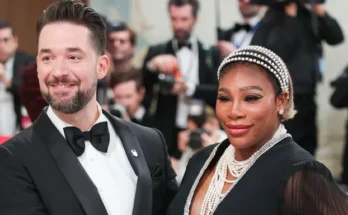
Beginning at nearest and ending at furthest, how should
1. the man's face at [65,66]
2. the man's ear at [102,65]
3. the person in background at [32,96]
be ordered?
the man's face at [65,66]
the man's ear at [102,65]
the person in background at [32,96]

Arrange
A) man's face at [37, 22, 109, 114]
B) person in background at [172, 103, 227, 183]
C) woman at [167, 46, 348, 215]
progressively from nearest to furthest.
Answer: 1. woman at [167, 46, 348, 215]
2. man's face at [37, 22, 109, 114]
3. person in background at [172, 103, 227, 183]

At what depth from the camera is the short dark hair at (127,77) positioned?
13.9 ft

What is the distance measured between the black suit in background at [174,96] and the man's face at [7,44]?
844 millimetres

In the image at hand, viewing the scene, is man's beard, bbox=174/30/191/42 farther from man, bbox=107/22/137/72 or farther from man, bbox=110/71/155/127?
man, bbox=107/22/137/72

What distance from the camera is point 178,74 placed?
4078 millimetres

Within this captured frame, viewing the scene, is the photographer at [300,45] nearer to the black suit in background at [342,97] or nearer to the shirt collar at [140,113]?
the black suit in background at [342,97]

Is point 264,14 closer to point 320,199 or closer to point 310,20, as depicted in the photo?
point 310,20

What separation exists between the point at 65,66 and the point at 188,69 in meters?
2.25

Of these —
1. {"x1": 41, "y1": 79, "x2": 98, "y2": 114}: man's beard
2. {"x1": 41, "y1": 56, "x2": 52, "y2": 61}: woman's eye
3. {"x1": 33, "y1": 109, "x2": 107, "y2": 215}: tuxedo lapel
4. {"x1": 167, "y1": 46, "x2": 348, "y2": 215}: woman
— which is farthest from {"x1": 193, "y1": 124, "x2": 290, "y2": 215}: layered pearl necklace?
{"x1": 41, "y1": 56, "x2": 52, "y2": 61}: woman's eye

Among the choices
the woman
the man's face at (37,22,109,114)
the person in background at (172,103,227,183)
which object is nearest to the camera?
the woman

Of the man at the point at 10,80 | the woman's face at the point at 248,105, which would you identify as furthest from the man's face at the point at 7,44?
the woman's face at the point at 248,105

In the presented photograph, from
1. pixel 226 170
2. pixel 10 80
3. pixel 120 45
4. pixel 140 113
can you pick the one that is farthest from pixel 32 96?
pixel 120 45

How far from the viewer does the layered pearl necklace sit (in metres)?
2.02

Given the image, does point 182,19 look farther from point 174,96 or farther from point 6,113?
point 6,113
